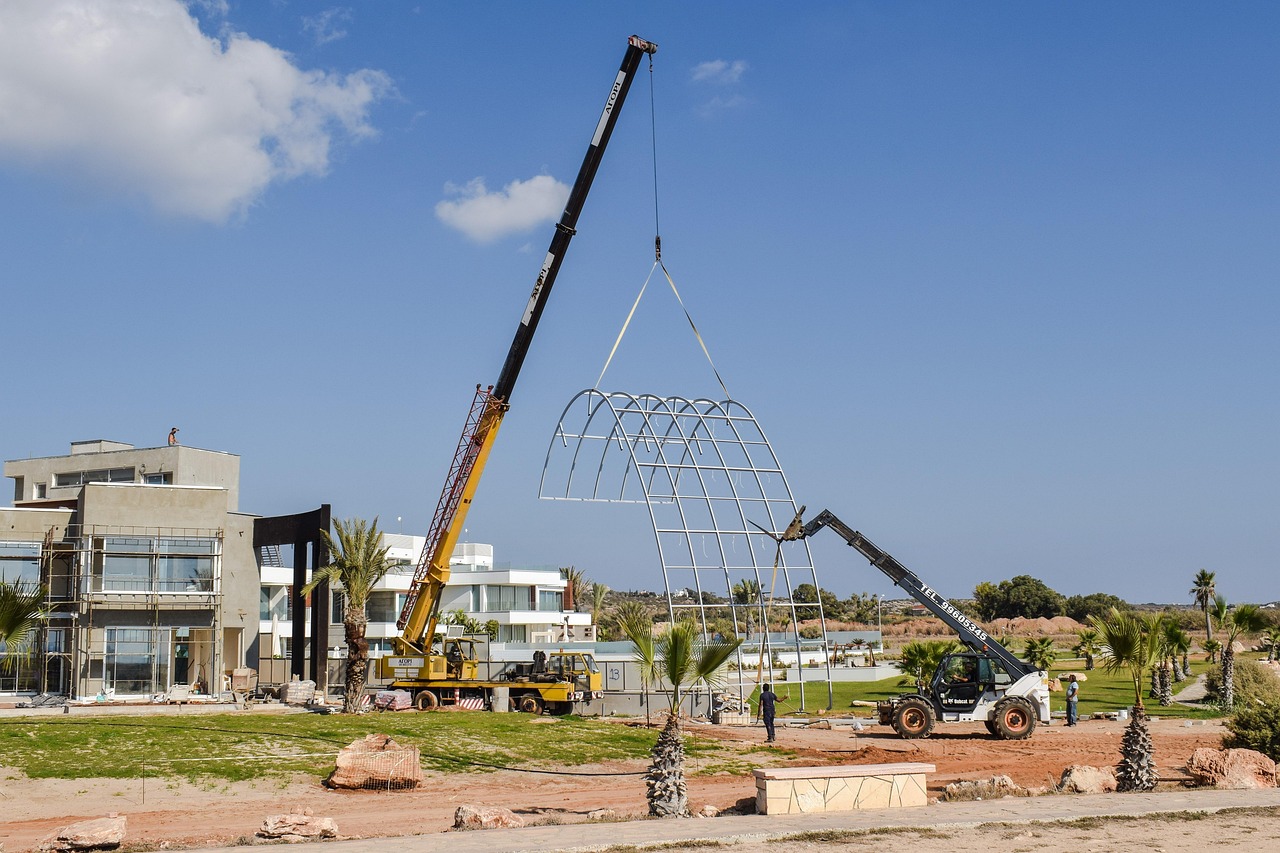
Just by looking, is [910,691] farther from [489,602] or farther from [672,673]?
[672,673]

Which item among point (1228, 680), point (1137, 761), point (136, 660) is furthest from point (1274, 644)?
point (136, 660)

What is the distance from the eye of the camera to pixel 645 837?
1683 centimetres

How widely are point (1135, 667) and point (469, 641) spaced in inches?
1171

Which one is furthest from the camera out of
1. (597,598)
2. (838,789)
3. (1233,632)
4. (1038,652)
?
(597,598)

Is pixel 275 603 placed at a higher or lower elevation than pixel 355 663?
higher

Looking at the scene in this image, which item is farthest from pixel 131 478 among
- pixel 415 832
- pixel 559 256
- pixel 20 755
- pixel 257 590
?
pixel 415 832

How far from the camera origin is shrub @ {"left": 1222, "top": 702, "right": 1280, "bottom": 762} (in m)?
24.2

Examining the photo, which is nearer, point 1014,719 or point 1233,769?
point 1233,769

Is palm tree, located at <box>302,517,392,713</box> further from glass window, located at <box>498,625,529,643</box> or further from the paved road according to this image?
glass window, located at <box>498,625,529,643</box>

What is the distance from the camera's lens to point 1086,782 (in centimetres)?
Answer: 2159

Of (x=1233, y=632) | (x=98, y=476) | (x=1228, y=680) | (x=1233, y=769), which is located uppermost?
(x=98, y=476)

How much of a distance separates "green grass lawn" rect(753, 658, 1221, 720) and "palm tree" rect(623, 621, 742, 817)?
1978 cm

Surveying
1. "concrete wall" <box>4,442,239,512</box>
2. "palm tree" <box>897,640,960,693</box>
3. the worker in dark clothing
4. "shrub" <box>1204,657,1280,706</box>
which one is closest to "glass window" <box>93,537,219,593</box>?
"concrete wall" <box>4,442,239,512</box>

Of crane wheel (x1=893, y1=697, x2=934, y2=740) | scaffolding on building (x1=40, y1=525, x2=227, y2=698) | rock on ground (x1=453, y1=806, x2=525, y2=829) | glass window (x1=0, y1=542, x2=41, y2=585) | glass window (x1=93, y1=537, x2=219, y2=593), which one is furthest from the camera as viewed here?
glass window (x1=93, y1=537, x2=219, y2=593)
